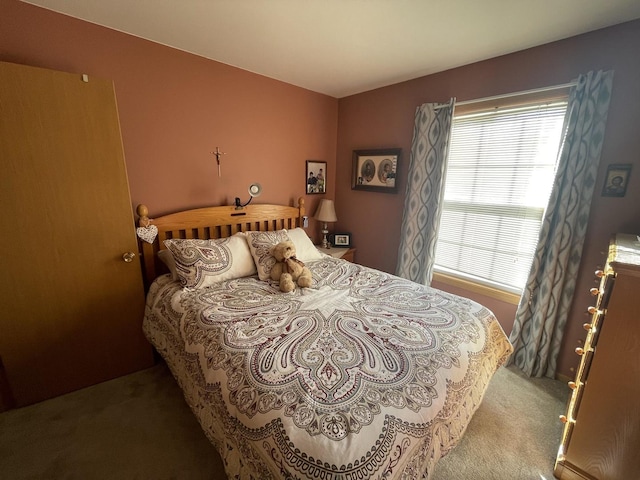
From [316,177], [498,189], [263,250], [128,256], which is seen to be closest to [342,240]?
[316,177]

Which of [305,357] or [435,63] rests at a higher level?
[435,63]

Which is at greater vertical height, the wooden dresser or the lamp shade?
the lamp shade

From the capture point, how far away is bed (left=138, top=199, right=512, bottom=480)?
0.87 m

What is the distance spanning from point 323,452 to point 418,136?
2.48 meters

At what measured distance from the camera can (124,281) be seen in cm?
188

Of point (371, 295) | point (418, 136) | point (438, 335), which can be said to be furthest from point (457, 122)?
point (438, 335)

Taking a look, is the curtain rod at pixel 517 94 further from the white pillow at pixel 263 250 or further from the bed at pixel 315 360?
the white pillow at pixel 263 250

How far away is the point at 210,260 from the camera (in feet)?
6.42

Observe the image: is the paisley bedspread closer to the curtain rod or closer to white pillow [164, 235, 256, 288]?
white pillow [164, 235, 256, 288]

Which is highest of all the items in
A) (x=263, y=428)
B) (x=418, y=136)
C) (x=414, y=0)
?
(x=414, y=0)

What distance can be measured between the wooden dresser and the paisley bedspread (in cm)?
40

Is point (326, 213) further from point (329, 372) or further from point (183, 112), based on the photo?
point (329, 372)

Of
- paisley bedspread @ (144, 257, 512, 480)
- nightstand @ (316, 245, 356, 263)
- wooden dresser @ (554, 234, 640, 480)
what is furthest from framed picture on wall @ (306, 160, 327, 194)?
wooden dresser @ (554, 234, 640, 480)

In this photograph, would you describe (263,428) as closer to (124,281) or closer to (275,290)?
(275,290)
